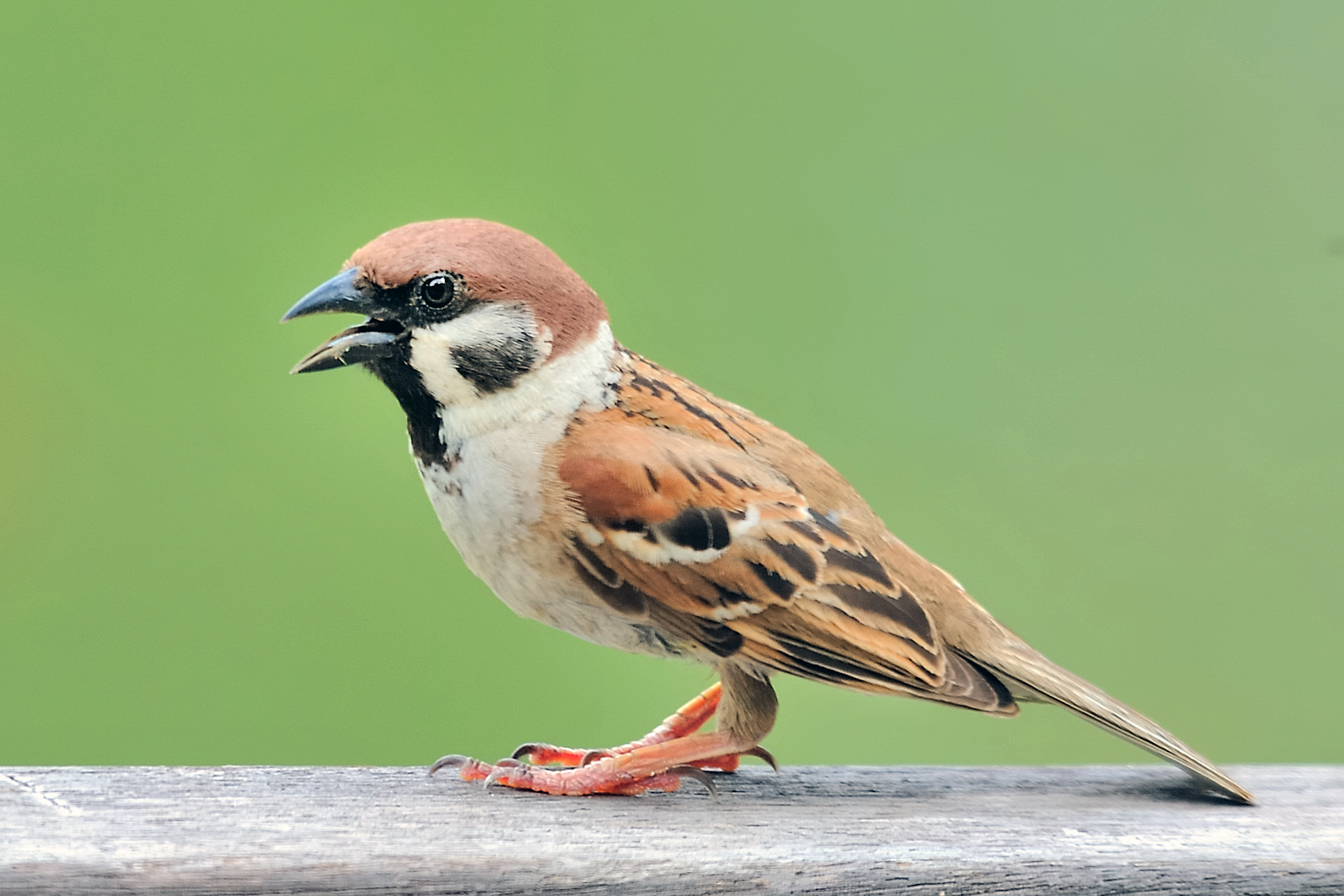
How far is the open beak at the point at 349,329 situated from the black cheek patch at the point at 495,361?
120 millimetres

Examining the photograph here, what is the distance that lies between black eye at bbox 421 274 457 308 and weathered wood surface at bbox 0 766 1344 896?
86 centimetres

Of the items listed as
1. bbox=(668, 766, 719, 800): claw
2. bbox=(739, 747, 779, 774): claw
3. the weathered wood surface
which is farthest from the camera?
bbox=(739, 747, 779, 774): claw

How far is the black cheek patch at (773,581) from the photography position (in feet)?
9.08

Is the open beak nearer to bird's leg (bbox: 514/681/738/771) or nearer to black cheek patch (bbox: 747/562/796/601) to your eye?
black cheek patch (bbox: 747/562/796/601)

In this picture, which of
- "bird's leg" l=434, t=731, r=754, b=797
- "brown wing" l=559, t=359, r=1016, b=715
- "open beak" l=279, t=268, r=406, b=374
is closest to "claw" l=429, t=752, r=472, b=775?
"bird's leg" l=434, t=731, r=754, b=797

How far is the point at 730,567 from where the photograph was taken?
274cm

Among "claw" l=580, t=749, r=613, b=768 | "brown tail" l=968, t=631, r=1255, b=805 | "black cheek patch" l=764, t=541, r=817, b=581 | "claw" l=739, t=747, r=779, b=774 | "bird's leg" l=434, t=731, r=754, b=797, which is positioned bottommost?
"bird's leg" l=434, t=731, r=754, b=797

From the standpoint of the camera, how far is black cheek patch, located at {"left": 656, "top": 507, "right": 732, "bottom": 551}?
273 centimetres

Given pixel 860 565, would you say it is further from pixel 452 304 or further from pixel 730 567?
pixel 452 304

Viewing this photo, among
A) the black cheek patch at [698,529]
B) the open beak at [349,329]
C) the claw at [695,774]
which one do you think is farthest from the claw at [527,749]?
the open beak at [349,329]

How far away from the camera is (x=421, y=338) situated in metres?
2.61

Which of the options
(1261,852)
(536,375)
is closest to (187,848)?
(536,375)

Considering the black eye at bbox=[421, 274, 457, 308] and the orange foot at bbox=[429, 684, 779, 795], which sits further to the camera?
the orange foot at bbox=[429, 684, 779, 795]

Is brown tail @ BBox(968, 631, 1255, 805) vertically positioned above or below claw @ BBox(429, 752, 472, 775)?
above
